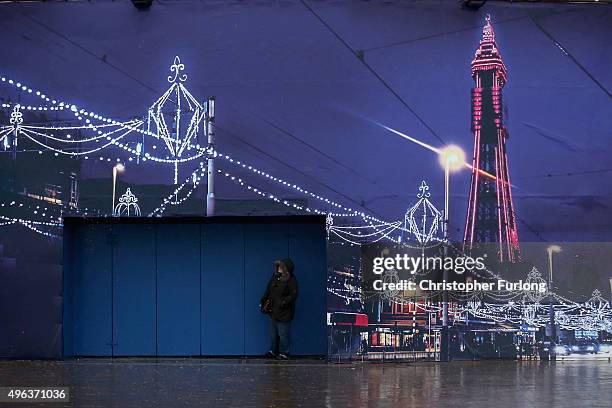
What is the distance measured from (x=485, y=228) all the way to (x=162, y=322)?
Result: 5.70 m

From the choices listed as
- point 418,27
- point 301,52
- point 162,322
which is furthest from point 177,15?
point 162,322

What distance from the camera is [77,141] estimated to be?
1530 centimetres

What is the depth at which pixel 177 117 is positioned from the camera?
1526 centimetres

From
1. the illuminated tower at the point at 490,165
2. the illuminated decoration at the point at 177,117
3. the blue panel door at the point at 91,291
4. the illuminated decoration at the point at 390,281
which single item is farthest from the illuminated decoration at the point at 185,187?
the illuminated tower at the point at 490,165

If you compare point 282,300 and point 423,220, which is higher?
point 423,220

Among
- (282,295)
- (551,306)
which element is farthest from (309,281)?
(551,306)

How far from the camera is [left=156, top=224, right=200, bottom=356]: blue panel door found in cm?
1606

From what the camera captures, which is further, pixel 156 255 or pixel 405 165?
pixel 156 255

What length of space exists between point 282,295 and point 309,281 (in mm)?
848

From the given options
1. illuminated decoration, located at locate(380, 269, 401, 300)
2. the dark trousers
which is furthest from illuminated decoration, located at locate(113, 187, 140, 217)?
illuminated decoration, located at locate(380, 269, 401, 300)

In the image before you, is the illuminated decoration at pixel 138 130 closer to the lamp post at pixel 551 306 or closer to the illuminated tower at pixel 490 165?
the illuminated tower at pixel 490 165

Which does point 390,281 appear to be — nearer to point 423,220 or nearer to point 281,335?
point 423,220

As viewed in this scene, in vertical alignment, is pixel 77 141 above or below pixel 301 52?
below

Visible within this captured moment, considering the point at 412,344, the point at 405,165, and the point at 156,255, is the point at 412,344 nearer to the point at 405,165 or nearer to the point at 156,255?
the point at 405,165
